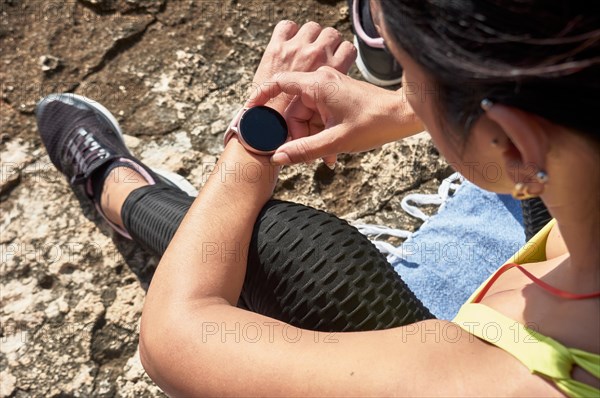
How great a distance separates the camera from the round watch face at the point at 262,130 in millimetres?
1232

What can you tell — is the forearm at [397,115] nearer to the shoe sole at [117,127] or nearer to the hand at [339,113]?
the hand at [339,113]

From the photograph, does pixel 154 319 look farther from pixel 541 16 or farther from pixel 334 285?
pixel 541 16

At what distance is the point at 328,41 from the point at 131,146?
2.80 feet

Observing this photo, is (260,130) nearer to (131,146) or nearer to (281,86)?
(281,86)

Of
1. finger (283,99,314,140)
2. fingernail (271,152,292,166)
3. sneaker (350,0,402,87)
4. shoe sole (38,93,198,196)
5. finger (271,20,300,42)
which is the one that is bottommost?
shoe sole (38,93,198,196)

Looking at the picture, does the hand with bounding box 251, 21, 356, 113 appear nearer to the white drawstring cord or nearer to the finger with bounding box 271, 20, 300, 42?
the finger with bounding box 271, 20, 300, 42

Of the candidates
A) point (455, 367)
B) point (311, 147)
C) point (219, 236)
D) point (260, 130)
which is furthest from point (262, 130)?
point (455, 367)

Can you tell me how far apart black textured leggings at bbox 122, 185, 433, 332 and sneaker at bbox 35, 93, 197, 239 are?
2.12ft

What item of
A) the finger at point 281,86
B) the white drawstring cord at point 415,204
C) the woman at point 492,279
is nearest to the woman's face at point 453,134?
the woman at point 492,279

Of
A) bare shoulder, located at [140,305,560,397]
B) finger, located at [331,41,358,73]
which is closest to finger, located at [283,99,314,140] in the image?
finger, located at [331,41,358,73]

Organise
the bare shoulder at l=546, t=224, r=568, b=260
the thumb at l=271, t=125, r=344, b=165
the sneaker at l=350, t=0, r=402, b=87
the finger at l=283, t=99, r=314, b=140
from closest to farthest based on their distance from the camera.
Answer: the bare shoulder at l=546, t=224, r=568, b=260
the thumb at l=271, t=125, r=344, b=165
the finger at l=283, t=99, r=314, b=140
the sneaker at l=350, t=0, r=402, b=87

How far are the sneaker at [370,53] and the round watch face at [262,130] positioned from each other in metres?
0.75

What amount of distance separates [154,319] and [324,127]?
0.47 metres

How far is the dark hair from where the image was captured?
59cm
